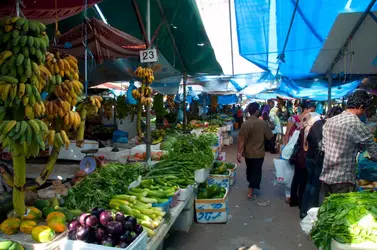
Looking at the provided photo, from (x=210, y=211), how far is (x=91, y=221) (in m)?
2.83

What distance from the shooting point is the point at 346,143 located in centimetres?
339

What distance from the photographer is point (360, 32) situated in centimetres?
511

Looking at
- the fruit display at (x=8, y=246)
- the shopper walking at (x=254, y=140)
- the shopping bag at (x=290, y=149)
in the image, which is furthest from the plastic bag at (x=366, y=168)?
the fruit display at (x=8, y=246)

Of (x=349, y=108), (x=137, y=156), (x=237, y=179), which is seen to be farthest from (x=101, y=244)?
(x=237, y=179)

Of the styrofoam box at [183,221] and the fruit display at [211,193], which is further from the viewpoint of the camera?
the fruit display at [211,193]

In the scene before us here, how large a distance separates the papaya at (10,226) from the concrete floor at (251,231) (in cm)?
223

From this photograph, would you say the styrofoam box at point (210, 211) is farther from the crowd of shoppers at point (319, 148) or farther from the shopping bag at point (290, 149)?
the shopping bag at point (290, 149)

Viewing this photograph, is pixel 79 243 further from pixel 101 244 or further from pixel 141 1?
pixel 141 1

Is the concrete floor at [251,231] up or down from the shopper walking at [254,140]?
down

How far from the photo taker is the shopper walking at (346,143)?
10.8 feet

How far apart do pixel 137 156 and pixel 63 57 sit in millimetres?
3289

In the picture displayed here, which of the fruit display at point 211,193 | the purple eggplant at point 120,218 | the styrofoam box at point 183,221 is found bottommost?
the styrofoam box at point 183,221

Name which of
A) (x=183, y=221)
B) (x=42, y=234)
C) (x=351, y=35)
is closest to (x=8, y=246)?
(x=42, y=234)

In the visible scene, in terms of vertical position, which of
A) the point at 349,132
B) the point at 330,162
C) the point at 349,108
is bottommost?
the point at 330,162
